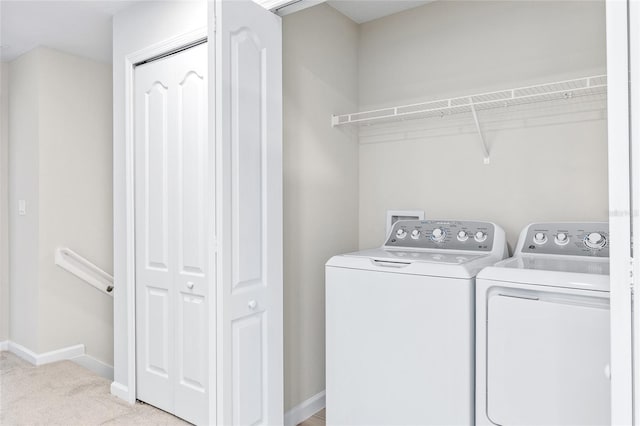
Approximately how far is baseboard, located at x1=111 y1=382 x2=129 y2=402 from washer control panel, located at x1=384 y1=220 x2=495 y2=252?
1.73m

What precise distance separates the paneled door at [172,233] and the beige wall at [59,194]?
108cm

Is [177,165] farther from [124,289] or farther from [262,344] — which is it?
[262,344]

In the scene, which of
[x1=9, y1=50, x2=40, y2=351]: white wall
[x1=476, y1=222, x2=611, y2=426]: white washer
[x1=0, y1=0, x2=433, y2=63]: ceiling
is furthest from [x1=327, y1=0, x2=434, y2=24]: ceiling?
[x1=9, y1=50, x2=40, y2=351]: white wall

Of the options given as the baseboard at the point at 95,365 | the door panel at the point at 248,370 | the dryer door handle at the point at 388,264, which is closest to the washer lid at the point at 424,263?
the dryer door handle at the point at 388,264

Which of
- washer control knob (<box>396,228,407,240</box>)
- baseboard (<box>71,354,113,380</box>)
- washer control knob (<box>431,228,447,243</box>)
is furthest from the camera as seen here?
baseboard (<box>71,354,113,380</box>)

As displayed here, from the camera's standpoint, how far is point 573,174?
81.7 inches

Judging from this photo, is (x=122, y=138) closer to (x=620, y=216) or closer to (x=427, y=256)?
(x=427, y=256)

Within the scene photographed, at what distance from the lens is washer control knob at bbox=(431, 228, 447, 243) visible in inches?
87.6

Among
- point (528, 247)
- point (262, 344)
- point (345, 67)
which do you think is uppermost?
point (345, 67)

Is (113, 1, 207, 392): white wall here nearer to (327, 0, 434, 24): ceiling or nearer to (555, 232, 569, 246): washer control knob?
(327, 0, 434, 24): ceiling

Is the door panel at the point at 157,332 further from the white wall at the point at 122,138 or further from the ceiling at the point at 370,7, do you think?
the ceiling at the point at 370,7

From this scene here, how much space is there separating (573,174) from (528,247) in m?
0.42

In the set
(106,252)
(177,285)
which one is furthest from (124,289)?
(106,252)

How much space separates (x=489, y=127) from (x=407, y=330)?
3.91 feet
